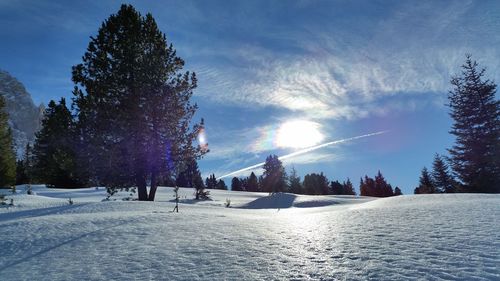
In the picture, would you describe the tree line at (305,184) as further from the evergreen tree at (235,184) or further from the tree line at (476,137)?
the tree line at (476,137)

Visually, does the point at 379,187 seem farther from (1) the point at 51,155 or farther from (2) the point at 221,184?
(1) the point at 51,155

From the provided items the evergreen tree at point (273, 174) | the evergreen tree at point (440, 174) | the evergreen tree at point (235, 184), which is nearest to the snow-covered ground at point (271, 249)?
the evergreen tree at point (440, 174)

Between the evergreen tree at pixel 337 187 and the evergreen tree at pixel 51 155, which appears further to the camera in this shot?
the evergreen tree at pixel 337 187

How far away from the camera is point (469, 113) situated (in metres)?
26.9

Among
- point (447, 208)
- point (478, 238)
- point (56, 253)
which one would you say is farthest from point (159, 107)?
point (478, 238)

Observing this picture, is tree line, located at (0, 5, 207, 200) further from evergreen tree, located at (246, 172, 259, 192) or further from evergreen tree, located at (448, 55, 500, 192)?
evergreen tree, located at (246, 172, 259, 192)

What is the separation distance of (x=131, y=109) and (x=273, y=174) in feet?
178

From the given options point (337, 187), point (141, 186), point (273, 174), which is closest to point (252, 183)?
point (273, 174)

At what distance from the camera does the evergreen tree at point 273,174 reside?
67.2 m

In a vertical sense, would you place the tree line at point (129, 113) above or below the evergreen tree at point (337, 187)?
above

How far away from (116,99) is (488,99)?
29.5 m

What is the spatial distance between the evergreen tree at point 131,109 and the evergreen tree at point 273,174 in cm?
5079

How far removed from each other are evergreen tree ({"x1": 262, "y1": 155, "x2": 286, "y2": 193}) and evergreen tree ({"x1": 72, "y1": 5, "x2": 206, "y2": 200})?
50.8m

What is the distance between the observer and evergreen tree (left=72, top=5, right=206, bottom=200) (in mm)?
15750
